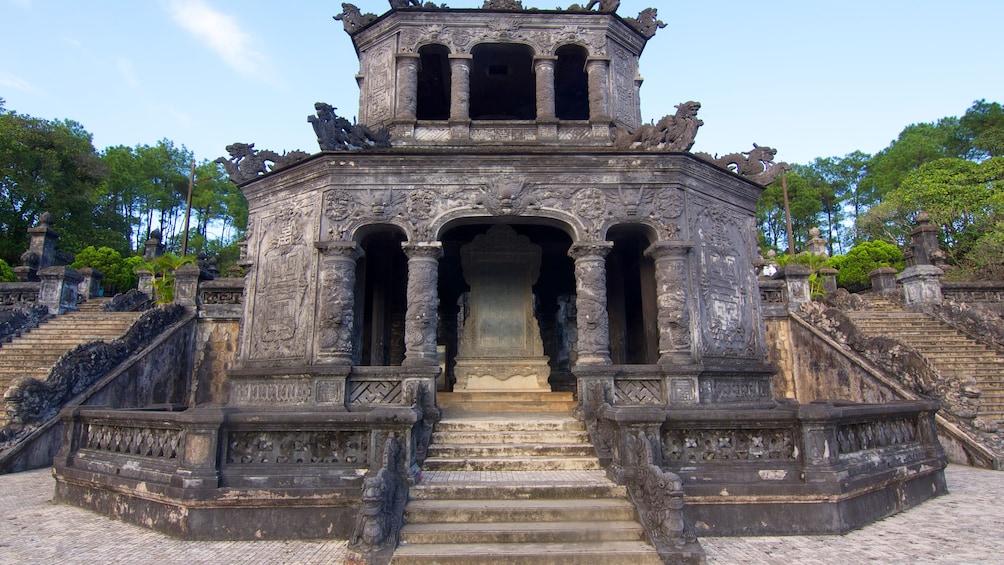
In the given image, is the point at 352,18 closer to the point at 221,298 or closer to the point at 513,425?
the point at 221,298

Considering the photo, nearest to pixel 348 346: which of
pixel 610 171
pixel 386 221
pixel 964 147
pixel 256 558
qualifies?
pixel 386 221

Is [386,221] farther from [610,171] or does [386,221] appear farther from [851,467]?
[851,467]

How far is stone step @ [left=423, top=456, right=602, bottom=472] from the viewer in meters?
7.09

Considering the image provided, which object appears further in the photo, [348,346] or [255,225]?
[255,225]

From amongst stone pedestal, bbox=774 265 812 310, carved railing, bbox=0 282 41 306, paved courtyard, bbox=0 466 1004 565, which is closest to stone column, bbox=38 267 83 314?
carved railing, bbox=0 282 41 306

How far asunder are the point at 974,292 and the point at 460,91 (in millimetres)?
17676

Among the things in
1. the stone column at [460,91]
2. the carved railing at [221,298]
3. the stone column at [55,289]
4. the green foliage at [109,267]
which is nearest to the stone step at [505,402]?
the stone column at [460,91]

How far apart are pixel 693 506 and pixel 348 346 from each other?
6282 millimetres

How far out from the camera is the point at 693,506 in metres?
5.98

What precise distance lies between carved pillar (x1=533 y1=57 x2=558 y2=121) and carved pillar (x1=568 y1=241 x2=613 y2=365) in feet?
11.8

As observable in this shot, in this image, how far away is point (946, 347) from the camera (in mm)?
14250

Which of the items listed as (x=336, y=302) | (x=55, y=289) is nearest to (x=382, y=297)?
(x=336, y=302)

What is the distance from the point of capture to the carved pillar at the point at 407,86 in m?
12.5

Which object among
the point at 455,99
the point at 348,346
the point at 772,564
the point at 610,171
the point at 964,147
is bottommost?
the point at 772,564
